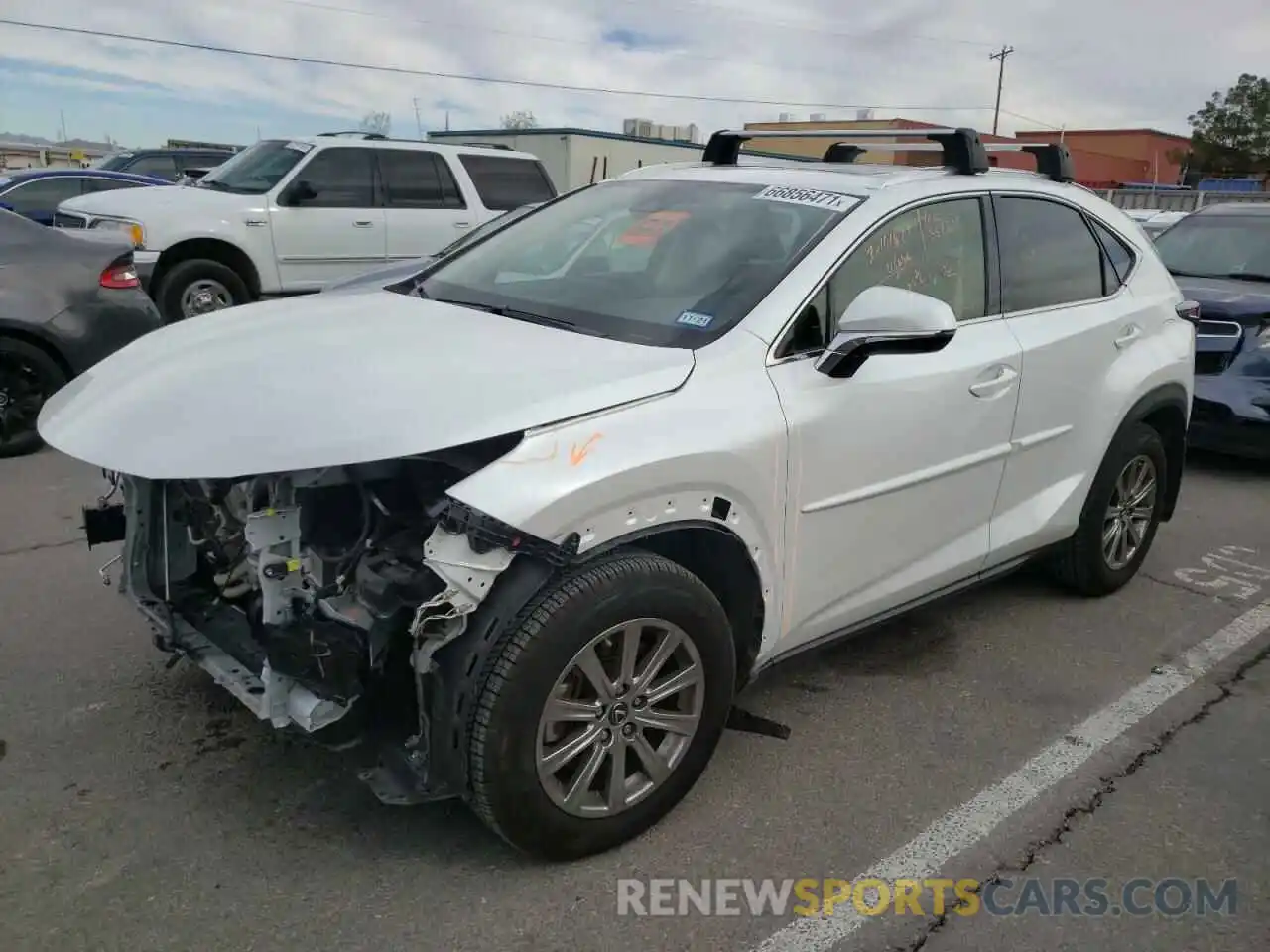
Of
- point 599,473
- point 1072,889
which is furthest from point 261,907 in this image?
point 1072,889

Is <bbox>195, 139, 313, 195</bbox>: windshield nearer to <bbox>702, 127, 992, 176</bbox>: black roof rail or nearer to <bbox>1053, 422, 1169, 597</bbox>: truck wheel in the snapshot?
<bbox>702, 127, 992, 176</bbox>: black roof rail

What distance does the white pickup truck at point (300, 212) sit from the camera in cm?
948

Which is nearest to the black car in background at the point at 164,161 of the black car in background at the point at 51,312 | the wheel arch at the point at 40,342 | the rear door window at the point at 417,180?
the rear door window at the point at 417,180

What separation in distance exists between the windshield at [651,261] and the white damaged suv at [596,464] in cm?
2

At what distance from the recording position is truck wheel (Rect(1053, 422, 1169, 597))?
14.6 ft

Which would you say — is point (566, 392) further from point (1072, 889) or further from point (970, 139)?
point (970, 139)

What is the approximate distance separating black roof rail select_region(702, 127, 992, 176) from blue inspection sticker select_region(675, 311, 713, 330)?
1.05 m

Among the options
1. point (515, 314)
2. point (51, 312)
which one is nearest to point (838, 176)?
point (515, 314)

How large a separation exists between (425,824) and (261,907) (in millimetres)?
492

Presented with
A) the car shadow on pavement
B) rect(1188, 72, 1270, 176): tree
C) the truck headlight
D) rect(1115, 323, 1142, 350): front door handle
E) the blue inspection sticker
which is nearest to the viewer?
the blue inspection sticker


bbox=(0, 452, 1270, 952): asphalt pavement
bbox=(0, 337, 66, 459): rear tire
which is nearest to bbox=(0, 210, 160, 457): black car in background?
bbox=(0, 337, 66, 459): rear tire

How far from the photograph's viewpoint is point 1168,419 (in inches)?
189

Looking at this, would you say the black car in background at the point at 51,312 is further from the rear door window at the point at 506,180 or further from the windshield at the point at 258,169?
the rear door window at the point at 506,180
